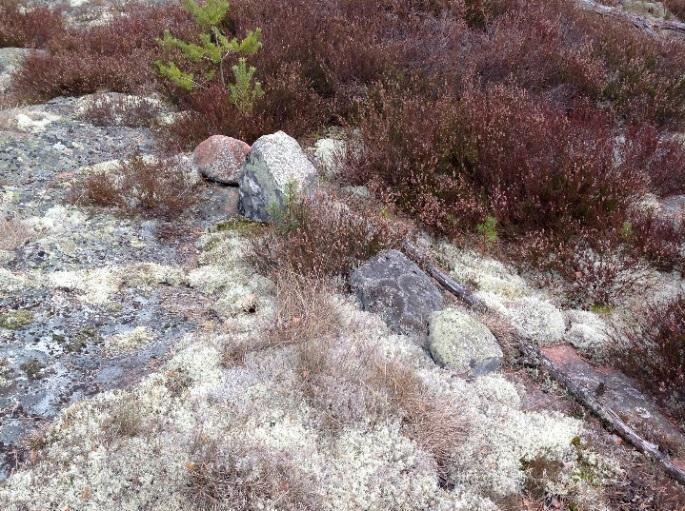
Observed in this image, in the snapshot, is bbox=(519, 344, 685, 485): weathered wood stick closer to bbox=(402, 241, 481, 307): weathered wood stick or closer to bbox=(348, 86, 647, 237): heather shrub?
bbox=(402, 241, 481, 307): weathered wood stick

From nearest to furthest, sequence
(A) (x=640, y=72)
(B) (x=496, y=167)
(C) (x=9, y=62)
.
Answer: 1. (B) (x=496, y=167)
2. (A) (x=640, y=72)
3. (C) (x=9, y=62)

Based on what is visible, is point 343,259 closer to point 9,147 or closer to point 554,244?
point 554,244

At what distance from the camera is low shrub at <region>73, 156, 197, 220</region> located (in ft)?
17.9

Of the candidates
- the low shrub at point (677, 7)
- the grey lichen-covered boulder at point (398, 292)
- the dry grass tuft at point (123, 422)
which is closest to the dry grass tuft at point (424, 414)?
the grey lichen-covered boulder at point (398, 292)

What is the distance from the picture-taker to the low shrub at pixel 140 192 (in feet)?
17.9

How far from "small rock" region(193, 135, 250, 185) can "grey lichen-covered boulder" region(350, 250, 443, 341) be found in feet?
7.90

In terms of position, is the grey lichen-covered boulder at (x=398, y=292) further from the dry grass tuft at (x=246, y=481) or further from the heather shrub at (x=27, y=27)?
the heather shrub at (x=27, y=27)

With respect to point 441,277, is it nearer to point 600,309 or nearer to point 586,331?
point 586,331

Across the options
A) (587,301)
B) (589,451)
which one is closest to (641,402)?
(589,451)

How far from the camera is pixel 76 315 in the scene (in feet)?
13.1

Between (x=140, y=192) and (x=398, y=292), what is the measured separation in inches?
121

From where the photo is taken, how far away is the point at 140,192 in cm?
554

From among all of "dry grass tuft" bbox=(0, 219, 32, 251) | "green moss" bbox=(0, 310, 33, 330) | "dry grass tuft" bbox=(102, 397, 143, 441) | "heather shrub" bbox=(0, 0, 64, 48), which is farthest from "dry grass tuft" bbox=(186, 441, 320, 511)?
"heather shrub" bbox=(0, 0, 64, 48)

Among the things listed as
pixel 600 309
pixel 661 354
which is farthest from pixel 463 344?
pixel 600 309
